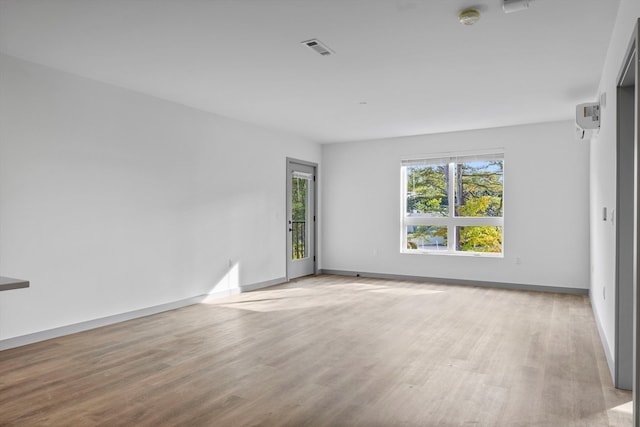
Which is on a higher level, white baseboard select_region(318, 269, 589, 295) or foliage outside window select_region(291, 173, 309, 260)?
foliage outside window select_region(291, 173, 309, 260)

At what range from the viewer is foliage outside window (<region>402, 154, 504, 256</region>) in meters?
6.68

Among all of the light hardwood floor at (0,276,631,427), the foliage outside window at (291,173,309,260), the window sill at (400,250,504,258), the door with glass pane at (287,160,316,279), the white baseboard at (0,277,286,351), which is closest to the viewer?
the light hardwood floor at (0,276,631,427)

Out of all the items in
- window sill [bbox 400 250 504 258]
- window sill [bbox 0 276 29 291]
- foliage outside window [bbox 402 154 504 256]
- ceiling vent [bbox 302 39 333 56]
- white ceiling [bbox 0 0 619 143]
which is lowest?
window sill [bbox 400 250 504 258]

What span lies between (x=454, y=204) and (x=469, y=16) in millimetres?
4504

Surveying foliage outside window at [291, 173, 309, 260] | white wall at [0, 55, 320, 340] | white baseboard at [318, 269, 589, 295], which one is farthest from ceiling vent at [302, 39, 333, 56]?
white baseboard at [318, 269, 589, 295]

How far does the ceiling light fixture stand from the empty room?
0.01 m

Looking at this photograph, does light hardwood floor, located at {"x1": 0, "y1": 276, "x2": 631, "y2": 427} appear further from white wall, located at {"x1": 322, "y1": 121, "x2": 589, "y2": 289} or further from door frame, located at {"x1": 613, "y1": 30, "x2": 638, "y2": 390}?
white wall, located at {"x1": 322, "y1": 121, "x2": 589, "y2": 289}

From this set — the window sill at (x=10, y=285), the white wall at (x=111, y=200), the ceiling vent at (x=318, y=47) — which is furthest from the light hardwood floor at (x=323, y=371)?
the ceiling vent at (x=318, y=47)

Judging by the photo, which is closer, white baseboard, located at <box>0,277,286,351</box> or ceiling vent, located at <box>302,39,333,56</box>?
ceiling vent, located at <box>302,39,333,56</box>

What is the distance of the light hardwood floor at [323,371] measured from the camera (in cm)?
242

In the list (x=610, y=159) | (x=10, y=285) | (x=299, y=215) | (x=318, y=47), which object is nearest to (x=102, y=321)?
(x=10, y=285)

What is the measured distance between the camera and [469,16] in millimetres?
2789

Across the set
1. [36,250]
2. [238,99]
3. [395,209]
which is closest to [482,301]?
[395,209]

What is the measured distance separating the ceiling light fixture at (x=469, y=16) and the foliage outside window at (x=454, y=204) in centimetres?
415
